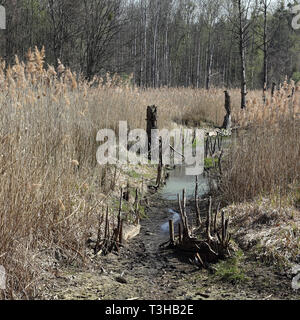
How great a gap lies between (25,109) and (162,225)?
2013 mm

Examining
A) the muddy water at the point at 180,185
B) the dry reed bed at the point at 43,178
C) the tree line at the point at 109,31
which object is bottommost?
the muddy water at the point at 180,185

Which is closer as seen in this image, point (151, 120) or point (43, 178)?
point (43, 178)

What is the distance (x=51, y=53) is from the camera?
16.0 metres

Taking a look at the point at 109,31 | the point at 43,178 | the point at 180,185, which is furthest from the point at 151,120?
the point at 109,31

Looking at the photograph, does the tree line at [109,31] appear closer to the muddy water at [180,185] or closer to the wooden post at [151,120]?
the wooden post at [151,120]

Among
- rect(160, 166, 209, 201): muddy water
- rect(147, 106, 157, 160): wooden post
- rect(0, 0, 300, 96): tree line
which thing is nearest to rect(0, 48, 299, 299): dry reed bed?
rect(160, 166, 209, 201): muddy water

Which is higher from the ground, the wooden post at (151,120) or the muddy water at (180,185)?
the wooden post at (151,120)

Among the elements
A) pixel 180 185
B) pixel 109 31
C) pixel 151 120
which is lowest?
pixel 180 185

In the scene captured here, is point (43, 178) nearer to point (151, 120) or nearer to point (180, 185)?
point (180, 185)

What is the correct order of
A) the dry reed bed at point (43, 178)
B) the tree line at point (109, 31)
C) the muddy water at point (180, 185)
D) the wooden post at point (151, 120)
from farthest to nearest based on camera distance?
1. the tree line at point (109, 31)
2. the wooden post at point (151, 120)
3. the muddy water at point (180, 185)
4. the dry reed bed at point (43, 178)

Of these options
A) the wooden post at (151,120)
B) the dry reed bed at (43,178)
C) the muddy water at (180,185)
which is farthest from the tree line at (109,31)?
the dry reed bed at (43,178)

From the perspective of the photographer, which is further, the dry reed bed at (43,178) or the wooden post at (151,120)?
the wooden post at (151,120)

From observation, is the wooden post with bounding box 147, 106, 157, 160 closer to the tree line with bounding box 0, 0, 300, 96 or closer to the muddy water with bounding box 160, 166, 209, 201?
the muddy water with bounding box 160, 166, 209, 201
